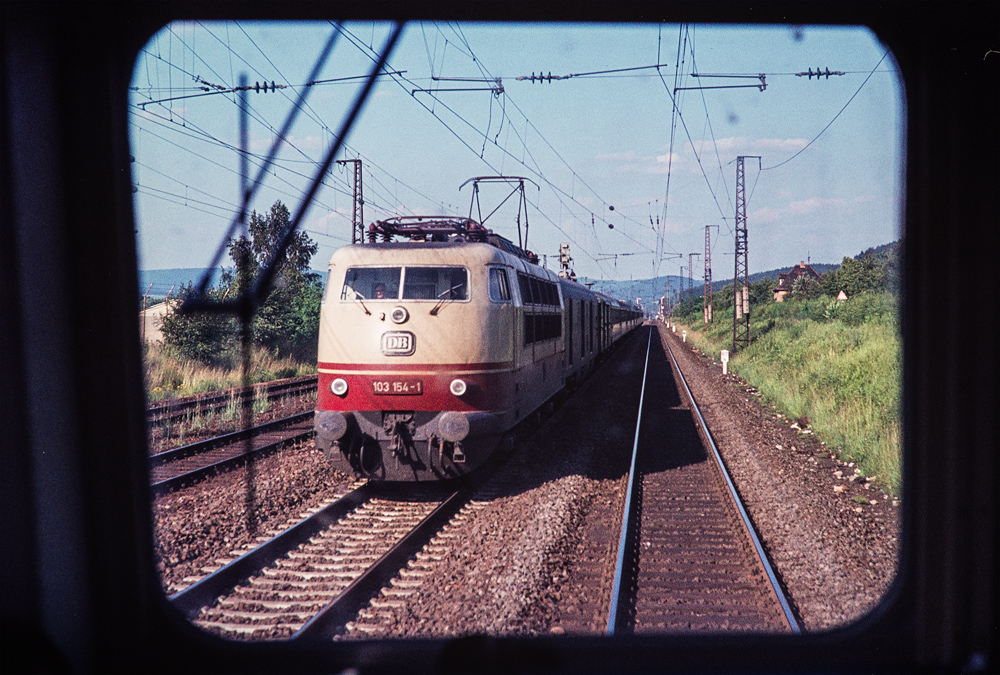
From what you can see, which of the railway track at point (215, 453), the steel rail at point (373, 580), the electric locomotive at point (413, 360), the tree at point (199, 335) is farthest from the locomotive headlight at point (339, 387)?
the tree at point (199, 335)

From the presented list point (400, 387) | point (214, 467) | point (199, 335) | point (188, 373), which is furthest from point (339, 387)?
point (199, 335)

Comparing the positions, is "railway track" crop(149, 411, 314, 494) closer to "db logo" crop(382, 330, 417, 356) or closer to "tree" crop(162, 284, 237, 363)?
"db logo" crop(382, 330, 417, 356)

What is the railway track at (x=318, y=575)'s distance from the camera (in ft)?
15.9

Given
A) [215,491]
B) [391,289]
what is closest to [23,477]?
[391,289]

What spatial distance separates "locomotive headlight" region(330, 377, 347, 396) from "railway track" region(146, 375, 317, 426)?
4190mm

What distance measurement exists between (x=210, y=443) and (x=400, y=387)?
5.00 meters

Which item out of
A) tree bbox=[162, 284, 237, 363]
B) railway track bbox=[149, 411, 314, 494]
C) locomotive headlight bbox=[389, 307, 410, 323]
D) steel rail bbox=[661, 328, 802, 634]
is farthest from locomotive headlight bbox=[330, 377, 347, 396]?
tree bbox=[162, 284, 237, 363]

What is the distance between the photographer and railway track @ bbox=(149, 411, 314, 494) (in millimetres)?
8836

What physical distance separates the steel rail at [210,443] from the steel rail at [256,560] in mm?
2611

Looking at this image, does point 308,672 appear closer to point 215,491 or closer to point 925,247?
point 925,247

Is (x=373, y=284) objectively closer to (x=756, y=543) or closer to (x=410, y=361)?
(x=410, y=361)

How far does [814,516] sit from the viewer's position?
24.9 ft

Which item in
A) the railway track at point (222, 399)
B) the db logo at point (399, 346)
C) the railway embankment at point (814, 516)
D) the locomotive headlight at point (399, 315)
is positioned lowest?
the railway embankment at point (814, 516)

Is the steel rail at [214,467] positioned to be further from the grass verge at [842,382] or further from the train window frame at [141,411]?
the grass verge at [842,382]
